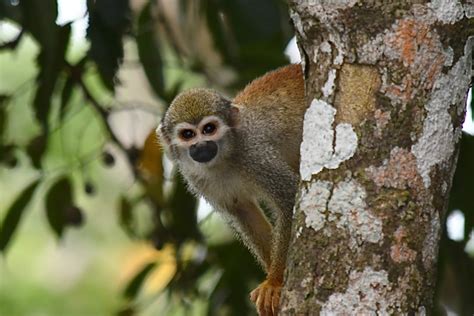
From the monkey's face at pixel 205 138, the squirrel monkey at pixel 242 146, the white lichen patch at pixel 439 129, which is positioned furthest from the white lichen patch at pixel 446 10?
the monkey's face at pixel 205 138

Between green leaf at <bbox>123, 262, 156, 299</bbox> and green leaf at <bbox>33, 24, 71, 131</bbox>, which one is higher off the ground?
green leaf at <bbox>33, 24, 71, 131</bbox>

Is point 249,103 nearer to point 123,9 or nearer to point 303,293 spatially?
point 123,9

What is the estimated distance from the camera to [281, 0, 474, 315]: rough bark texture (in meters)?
2.86

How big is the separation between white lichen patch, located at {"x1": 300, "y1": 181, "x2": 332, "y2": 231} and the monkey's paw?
0.92 meters

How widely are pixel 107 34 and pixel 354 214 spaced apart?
198 cm

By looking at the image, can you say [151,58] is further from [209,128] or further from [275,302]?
[275,302]

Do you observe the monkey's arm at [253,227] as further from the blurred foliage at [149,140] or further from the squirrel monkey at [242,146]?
the blurred foliage at [149,140]

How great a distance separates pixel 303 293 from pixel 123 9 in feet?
6.34

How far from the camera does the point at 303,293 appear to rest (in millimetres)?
2910

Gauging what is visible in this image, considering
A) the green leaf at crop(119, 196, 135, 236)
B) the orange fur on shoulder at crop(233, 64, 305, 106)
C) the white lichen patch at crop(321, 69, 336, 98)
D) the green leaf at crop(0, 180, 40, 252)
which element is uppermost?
the orange fur on shoulder at crop(233, 64, 305, 106)

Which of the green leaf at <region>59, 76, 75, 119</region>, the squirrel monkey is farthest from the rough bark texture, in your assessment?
the green leaf at <region>59, 76, 75, 119</region>

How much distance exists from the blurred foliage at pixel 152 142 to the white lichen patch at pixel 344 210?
1683mm

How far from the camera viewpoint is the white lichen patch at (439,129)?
2.93 metres

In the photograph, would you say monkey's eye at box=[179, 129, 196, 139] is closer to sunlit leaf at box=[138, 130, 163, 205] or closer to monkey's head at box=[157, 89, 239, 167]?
monkey's head at box=[157, 89, 239, 167]
